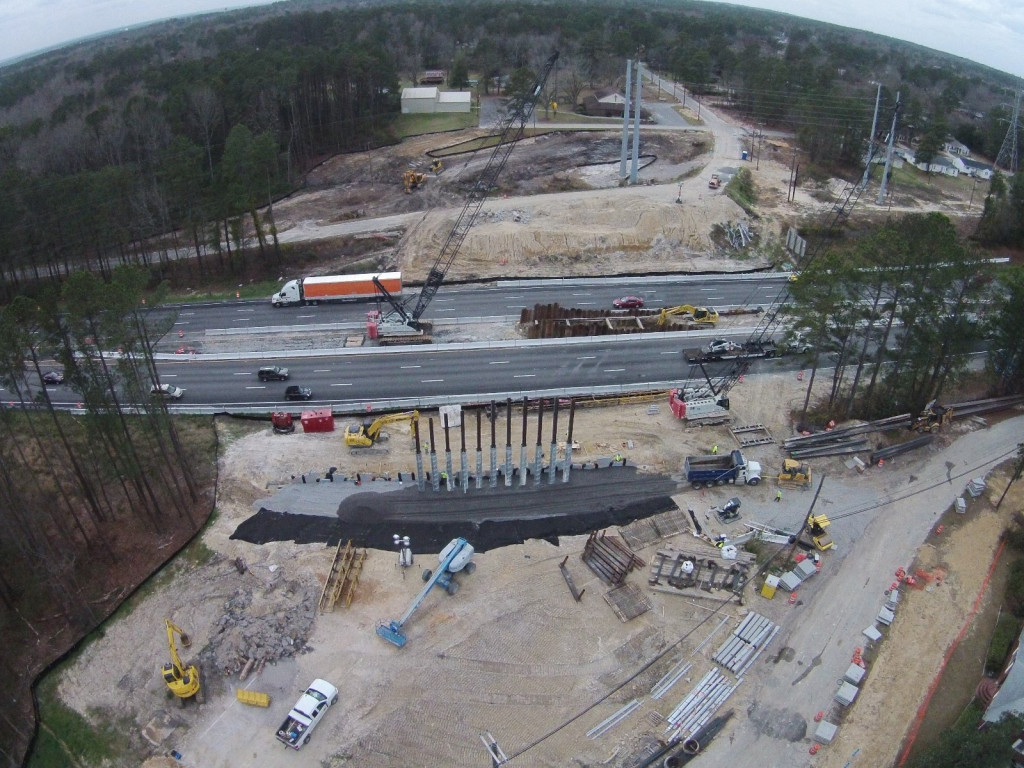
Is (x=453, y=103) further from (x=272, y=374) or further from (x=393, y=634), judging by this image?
(x=393, y=634)

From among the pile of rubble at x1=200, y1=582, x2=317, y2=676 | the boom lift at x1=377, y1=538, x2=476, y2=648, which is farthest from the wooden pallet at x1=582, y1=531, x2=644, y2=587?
the pile of rubble at x1=200, y1=582, x2=317, y2=676

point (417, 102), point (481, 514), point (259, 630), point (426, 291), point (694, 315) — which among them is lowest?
point (481, 514)

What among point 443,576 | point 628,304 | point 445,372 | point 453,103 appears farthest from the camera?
point 453,103

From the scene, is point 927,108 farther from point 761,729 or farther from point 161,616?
point 161,616

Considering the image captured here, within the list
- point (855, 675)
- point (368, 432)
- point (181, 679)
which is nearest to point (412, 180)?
point (368, 432)

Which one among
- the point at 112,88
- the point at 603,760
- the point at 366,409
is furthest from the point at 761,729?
the point at 112,88

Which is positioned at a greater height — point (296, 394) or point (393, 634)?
point (393, 634)

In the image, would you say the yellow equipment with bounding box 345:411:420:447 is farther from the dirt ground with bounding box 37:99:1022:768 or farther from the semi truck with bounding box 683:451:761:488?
the semi truck with bounding box 683:451:761:488
